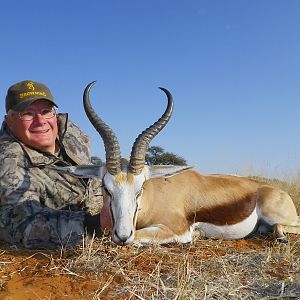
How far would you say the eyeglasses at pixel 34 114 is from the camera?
5.11 m

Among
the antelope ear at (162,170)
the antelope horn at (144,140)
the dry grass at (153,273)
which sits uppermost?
the antelope horn at (144,140)

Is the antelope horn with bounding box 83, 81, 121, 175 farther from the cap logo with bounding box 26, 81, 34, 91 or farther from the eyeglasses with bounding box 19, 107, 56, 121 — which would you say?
the cap logo with bounding box 26, 81, 34, 91

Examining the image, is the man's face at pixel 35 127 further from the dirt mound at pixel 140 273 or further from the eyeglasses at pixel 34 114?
the dirt mound at pixel 140 273

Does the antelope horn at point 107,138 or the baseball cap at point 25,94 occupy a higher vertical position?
the baseball cap at point 25,94

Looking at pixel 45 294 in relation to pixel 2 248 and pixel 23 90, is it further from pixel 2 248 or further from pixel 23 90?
pixel 23 90

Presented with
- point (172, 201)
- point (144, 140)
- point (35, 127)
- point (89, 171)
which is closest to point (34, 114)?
point (35, 127)

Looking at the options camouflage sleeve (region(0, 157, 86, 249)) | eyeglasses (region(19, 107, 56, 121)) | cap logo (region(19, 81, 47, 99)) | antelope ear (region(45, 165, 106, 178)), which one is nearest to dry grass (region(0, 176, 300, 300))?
camouflage sleeve (region(0, 157, 86, 249))

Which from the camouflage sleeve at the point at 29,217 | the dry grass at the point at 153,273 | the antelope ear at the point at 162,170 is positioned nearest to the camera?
the dry grass at the point at 153,273

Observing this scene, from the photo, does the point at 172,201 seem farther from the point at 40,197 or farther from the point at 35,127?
the point at 35,127

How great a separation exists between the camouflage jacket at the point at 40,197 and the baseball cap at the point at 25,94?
0.35 meters

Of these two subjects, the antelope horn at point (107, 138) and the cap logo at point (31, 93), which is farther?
the cap logo at point (31, 93)

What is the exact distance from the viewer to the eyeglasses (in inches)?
201

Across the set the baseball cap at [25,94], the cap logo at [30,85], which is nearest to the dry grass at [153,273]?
the baseball cap at [25,94]

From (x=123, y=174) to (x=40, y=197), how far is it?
4.02 feet
